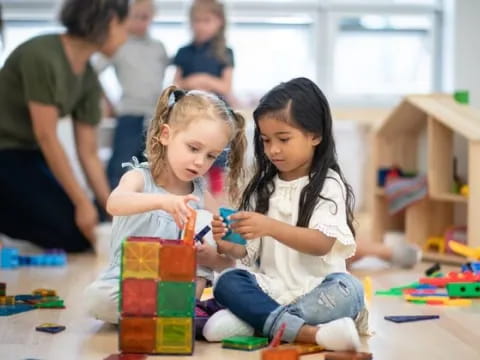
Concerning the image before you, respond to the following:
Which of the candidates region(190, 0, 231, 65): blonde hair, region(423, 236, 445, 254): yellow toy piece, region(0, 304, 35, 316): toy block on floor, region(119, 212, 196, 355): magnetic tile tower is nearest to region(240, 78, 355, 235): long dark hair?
region(119, 212, 196, 355): magnetic tile tower

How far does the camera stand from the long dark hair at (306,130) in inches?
76.8

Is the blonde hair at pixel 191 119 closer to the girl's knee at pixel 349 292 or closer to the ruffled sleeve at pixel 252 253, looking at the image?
the ruffled sleeve at pixel 252 253

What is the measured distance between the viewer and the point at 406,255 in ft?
9.94

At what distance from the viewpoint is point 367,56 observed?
205 inches

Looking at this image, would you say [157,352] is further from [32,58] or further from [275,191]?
[32,58]

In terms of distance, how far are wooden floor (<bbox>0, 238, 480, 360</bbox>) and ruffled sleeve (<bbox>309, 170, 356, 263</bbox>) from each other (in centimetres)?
18

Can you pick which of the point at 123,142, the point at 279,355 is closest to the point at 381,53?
the point at 123,142

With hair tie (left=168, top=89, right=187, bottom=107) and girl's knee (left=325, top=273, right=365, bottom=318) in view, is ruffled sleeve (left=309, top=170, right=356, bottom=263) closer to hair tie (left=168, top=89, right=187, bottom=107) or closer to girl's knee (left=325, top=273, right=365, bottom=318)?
girl's knee (left=325, top=273, right=365, bottom=318)

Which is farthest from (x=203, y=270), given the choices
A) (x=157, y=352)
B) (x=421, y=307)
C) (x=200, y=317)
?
(x=421, y=307)

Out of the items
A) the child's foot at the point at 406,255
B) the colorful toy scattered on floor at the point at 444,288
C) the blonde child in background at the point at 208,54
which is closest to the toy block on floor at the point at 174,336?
the colorful toy scattered on floor at the point at 444,288

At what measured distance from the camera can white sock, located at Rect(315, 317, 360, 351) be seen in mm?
1684

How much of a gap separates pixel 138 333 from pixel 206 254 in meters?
0.32

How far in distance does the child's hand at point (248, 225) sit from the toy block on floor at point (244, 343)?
186 millimetres

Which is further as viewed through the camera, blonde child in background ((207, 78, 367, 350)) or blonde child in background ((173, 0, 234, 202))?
blonde child in background ((173, 0, 234, 202))
